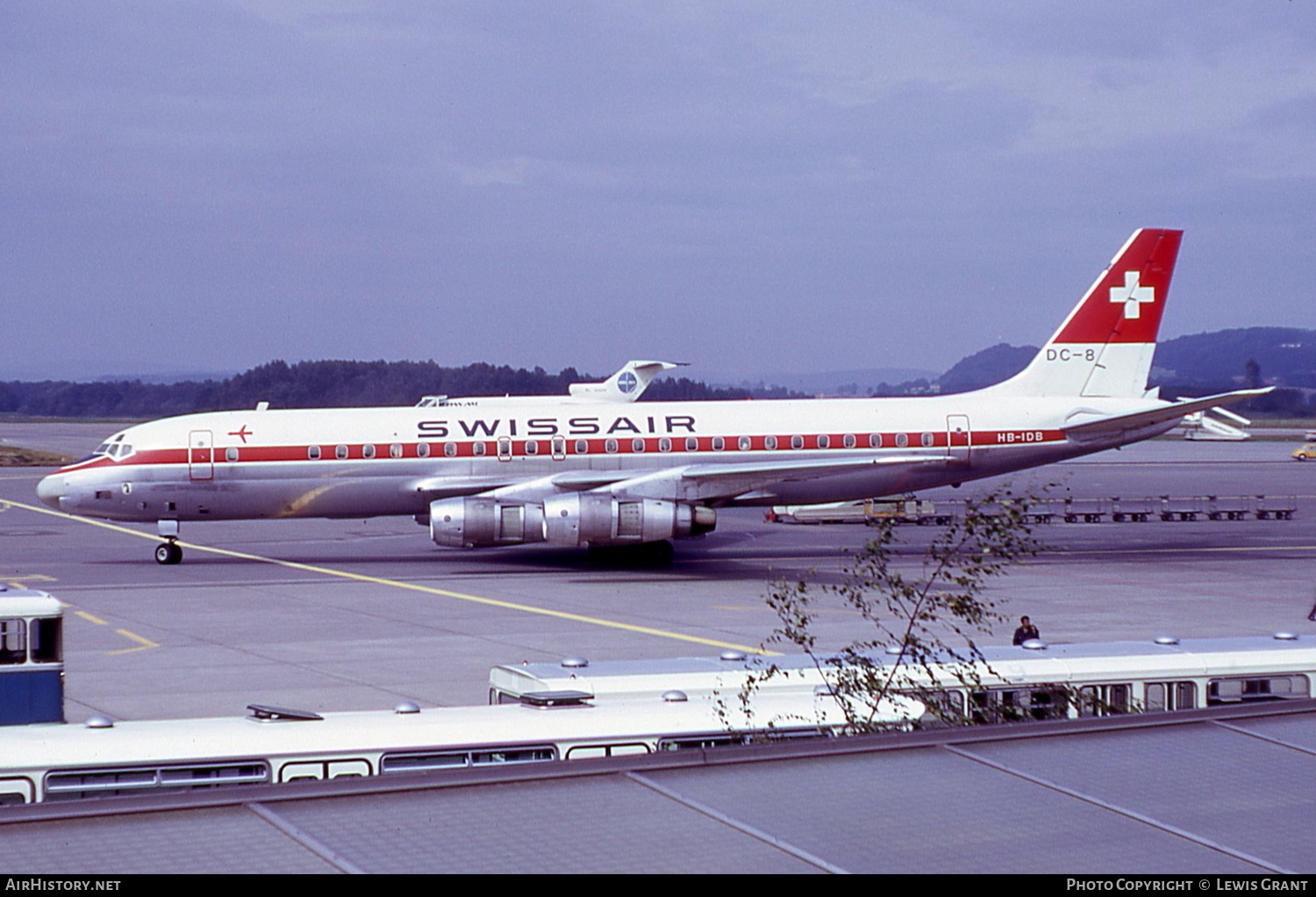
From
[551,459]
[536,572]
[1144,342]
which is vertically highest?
[1144,342]

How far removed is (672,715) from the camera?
12.3 m

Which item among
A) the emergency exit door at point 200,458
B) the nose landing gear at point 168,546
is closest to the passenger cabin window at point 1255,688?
the emergency exit door at point 200,458

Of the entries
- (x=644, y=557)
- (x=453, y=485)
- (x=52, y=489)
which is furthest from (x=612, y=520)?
(x=52, y=489)

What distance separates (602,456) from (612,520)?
3283mm

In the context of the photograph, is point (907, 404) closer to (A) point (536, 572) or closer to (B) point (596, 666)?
(A) point (536, 572)

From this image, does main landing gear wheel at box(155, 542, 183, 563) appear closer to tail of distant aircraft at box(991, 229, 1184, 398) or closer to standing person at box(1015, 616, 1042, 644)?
tail of distant aircraft at box(991, 229, 1184, 398)

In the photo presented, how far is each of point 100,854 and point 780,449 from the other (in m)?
32.2

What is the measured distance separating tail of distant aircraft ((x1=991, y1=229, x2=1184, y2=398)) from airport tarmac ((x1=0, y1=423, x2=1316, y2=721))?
4.79 m

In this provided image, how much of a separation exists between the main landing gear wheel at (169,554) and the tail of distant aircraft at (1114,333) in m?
24.0

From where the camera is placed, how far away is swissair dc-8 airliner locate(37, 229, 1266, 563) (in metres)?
35.4

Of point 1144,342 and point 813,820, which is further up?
point 1144,342

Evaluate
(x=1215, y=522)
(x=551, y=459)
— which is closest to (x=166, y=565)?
(x=551, y=459)

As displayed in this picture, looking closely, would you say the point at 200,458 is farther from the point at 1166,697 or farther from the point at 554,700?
→ the point at 1166,697

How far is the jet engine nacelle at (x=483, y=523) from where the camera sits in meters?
33.9
